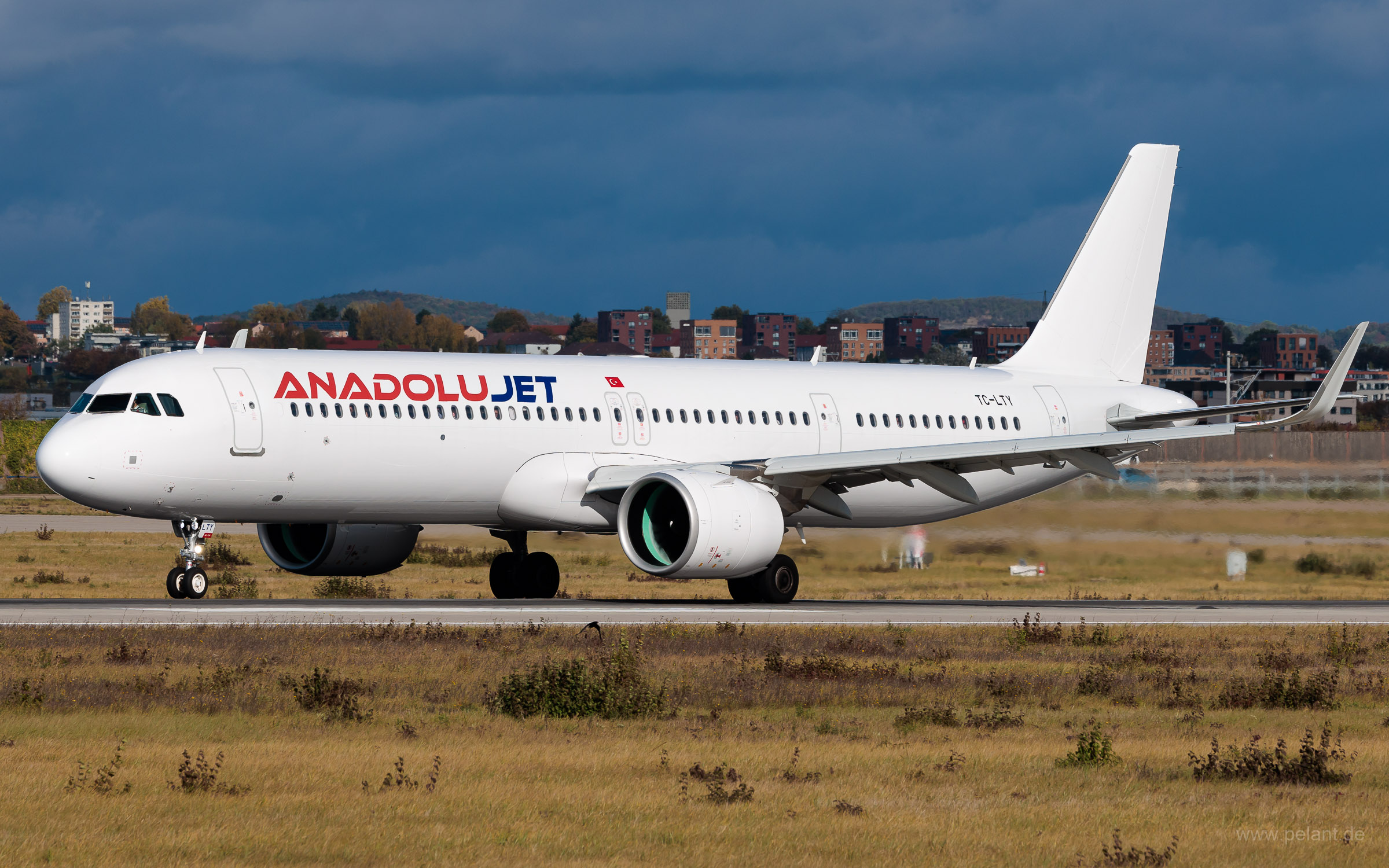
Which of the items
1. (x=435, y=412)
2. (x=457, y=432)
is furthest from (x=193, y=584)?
(x=457, y=432)

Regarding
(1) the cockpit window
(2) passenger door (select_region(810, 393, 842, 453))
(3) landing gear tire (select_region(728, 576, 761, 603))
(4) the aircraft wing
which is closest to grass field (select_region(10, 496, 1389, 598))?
(2) passenger door (select_region(810, 393, 842, 453))

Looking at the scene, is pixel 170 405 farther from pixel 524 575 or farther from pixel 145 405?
pixel 524 575

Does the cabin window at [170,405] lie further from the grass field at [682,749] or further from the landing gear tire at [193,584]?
the grass field at [682,749]

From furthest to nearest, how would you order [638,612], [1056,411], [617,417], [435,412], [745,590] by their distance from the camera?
[1056,411] < [745,590] < [617,417] < [435,412] < [638,612]

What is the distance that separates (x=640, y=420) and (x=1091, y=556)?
9.85 metres

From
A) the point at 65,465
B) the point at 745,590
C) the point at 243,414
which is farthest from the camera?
the point at 745,590

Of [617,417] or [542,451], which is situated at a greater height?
[617,417]

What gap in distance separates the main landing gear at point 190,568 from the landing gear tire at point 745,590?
862cm

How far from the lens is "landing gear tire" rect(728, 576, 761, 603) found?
98.0ft

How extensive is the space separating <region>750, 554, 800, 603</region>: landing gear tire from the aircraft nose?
10825 mm

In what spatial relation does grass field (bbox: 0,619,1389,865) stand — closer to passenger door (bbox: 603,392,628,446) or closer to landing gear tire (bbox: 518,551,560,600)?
passenger door (bbox: 603,392,628,446)

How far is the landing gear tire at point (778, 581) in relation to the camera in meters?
29.7

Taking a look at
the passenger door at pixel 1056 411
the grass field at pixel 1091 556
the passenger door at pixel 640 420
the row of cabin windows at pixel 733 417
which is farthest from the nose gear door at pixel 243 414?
the passenger door at pixel 1056 411

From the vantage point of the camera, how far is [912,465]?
29.0 meters
